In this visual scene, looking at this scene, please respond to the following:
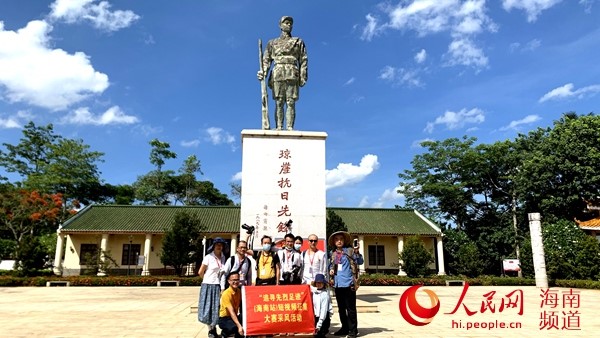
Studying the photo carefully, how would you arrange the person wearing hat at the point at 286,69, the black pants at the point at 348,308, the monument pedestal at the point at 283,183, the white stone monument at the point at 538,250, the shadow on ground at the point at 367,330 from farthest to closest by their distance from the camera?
the white stone monument at the point at 538,250, the person wearing hat at the point at 286,69, the monument pedestal at the point at 283,183, the shadow on ground at the point at 367,330, the black pants at the point at 348,308

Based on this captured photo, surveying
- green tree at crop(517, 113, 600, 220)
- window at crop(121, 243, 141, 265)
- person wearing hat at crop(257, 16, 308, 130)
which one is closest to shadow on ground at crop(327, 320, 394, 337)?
person wearing hat at crop(257, 16, 308, 130)

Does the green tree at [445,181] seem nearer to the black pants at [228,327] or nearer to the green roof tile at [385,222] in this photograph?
the green roof tile at [385,222]

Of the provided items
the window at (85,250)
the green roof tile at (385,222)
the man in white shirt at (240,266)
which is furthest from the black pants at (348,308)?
the window at (85,250)

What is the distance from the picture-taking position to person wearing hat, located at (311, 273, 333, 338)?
5078 mm

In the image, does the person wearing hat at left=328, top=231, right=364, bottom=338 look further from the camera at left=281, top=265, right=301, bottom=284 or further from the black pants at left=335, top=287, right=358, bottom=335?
the camera at left=281, top=265, right=301, bottom=284

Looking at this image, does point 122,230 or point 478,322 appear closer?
Answer: point 478,322

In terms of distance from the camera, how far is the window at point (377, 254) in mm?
25938

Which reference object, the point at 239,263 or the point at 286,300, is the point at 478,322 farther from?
the point at 239,263

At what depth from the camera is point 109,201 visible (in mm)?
37469

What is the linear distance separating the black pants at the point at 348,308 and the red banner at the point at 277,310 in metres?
0.59

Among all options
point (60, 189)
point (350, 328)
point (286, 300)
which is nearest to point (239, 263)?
point (286, 300)

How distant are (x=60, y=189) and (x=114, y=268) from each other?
13.6m

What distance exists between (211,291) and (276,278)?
0.92m

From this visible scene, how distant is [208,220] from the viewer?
25.8 m
